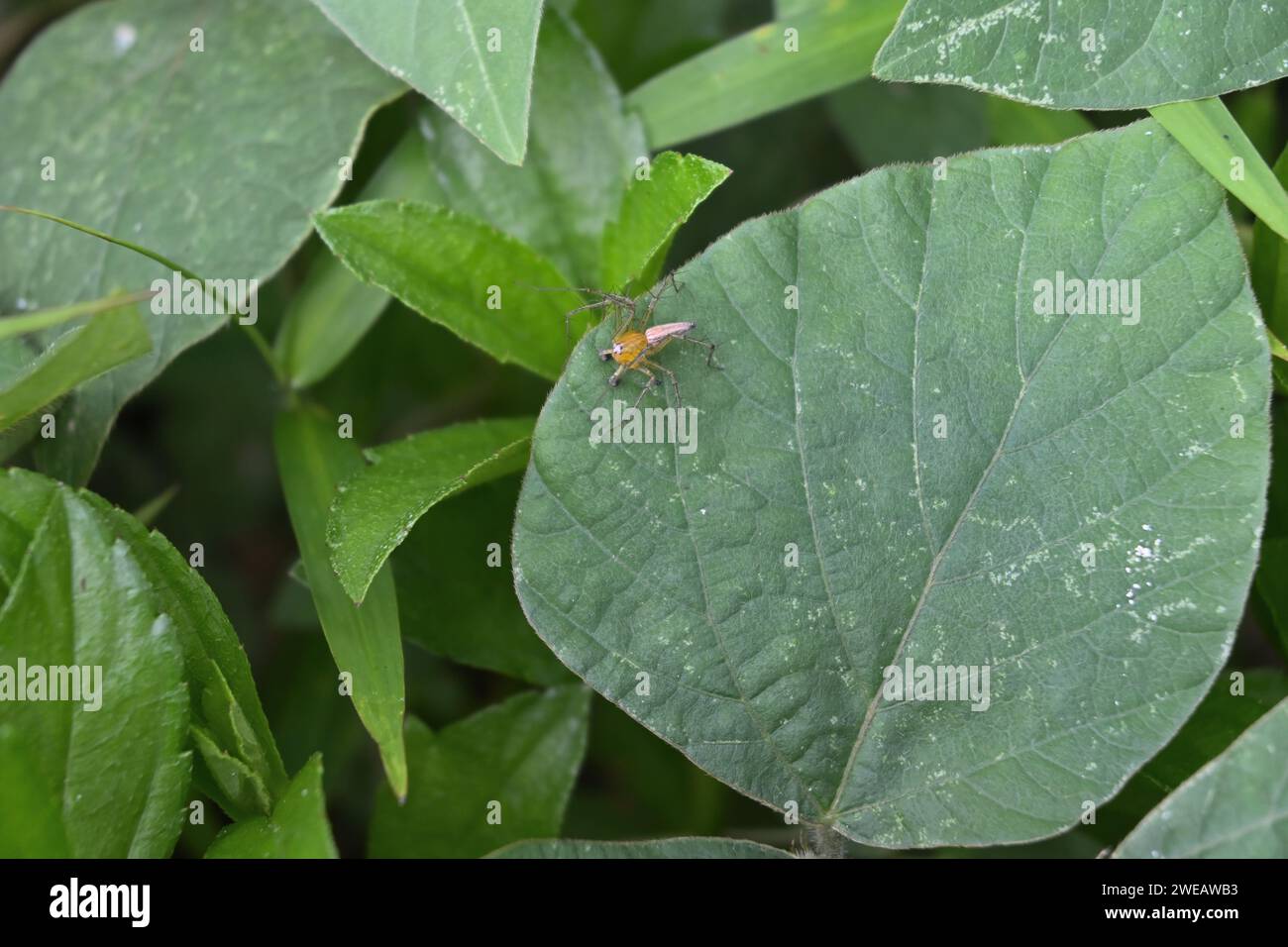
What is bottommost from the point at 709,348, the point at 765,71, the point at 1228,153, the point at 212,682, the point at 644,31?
the point at 212,682

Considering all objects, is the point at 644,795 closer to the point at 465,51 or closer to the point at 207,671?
the point at 207,671

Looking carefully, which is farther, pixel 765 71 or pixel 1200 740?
pixel 765 71

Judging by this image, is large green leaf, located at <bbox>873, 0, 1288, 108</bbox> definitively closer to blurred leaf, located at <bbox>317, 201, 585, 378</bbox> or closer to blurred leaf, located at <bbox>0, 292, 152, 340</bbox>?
blurred leaf, located at <bbox>317, 201, 585, 378</bbox>

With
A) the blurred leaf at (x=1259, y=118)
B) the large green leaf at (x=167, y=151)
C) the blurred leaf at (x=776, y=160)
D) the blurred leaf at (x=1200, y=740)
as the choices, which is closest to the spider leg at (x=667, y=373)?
the large green leaf at (x=167, y=151)

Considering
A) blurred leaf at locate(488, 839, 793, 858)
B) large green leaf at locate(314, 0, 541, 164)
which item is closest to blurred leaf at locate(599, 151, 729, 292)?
large green leaf at locate(314, 0, 541, 164)

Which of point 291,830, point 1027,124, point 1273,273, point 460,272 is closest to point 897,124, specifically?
point 1027,124

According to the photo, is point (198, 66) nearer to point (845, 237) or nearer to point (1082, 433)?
point (845, 237)

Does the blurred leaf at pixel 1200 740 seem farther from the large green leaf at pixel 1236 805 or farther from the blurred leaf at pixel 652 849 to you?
the blurred leaf at pixel 652 849
